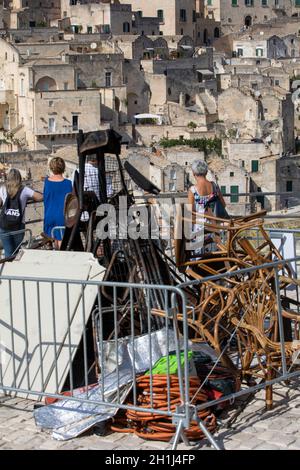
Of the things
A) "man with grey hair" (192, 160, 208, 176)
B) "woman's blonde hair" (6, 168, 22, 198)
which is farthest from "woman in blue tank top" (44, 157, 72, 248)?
"man with grey hair" (192, 160, 208, 176)

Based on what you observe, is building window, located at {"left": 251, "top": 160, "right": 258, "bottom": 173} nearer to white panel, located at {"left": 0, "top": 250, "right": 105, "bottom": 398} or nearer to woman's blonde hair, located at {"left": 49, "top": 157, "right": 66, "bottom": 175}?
woman's blonde hair, located at {"left": 49, "top": 157, "right": 66, "bottom": 175}

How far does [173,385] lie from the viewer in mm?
5637

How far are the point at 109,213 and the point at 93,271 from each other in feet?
1.90

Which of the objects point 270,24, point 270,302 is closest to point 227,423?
point 270,302

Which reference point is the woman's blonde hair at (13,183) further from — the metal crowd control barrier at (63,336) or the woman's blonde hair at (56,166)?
the metal crowd control barrier at (63,336)

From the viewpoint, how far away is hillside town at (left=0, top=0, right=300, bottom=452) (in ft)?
19.3

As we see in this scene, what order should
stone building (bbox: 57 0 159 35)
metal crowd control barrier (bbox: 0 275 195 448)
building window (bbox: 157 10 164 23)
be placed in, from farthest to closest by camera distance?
building window (bbox: 157 10 164 23)
stone building (bbox: 57 0 159 35)
metal crowd control barrier (bbox: 0 275 195 448)

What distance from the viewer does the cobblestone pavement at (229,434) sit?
544cm

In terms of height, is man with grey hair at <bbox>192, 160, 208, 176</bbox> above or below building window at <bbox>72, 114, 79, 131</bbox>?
below

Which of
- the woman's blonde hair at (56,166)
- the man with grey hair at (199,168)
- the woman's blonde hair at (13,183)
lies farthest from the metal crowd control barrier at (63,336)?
the woman's blonde hair at (13,183)

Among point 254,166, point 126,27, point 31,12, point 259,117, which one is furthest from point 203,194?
point 31,12

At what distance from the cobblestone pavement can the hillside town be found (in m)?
0.02

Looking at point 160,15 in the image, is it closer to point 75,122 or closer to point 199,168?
point 75,122
